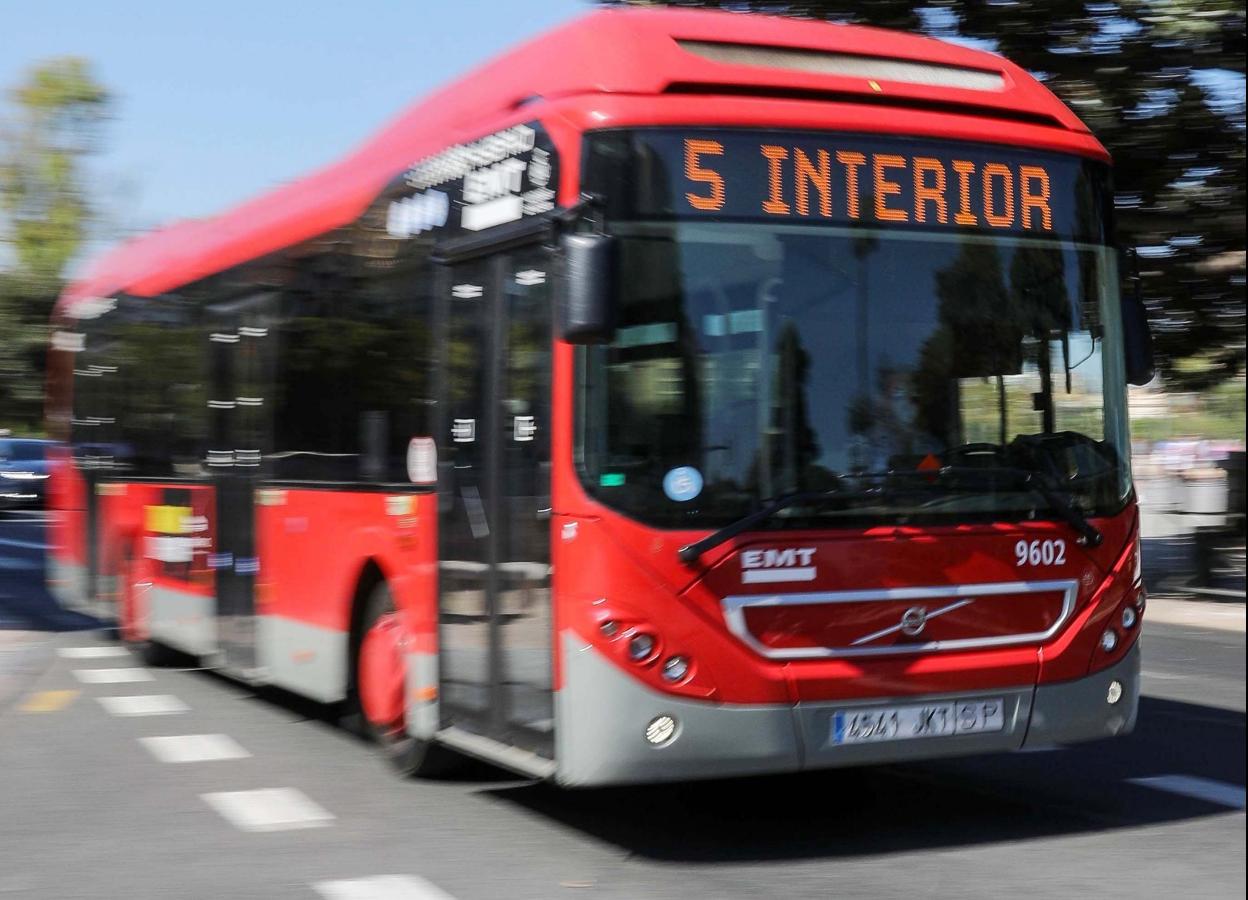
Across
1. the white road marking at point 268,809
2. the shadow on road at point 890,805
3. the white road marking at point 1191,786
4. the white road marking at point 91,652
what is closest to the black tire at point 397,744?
the shadow on road at point 890,805

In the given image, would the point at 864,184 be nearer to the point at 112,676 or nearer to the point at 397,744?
the point at 397,744

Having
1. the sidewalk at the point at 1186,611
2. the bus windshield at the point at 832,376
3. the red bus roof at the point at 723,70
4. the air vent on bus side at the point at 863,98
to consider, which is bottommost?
the sidewalk at the point at 1186,611

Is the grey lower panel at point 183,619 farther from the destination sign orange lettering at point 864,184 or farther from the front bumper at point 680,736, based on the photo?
the destination sign orange lettering at point 864,184

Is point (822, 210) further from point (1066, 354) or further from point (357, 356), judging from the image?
point (357, 356)

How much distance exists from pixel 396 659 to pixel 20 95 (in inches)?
1909

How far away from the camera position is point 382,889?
6.20 meters

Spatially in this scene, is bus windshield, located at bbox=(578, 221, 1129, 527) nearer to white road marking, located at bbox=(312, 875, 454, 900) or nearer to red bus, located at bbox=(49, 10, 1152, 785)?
red bus, located at bbox=(49, 10, 1152, 785)

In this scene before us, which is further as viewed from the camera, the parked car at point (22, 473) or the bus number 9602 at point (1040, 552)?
the parked car at point (22, 473)

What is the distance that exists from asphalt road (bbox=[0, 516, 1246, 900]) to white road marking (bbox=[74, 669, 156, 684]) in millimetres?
2656

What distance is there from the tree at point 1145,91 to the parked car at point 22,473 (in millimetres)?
26532

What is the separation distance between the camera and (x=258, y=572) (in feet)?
34.0

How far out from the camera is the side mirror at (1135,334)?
23.9 feet

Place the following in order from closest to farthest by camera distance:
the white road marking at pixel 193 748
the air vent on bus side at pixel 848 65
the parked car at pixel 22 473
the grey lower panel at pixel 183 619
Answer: the air vent on bus side at pixel 848 65 → the white road marking at pixel 193 748 → the grey lower panel at pixel 183 619 → the parked car at pixel 22 473

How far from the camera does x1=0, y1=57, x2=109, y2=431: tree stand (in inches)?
996
